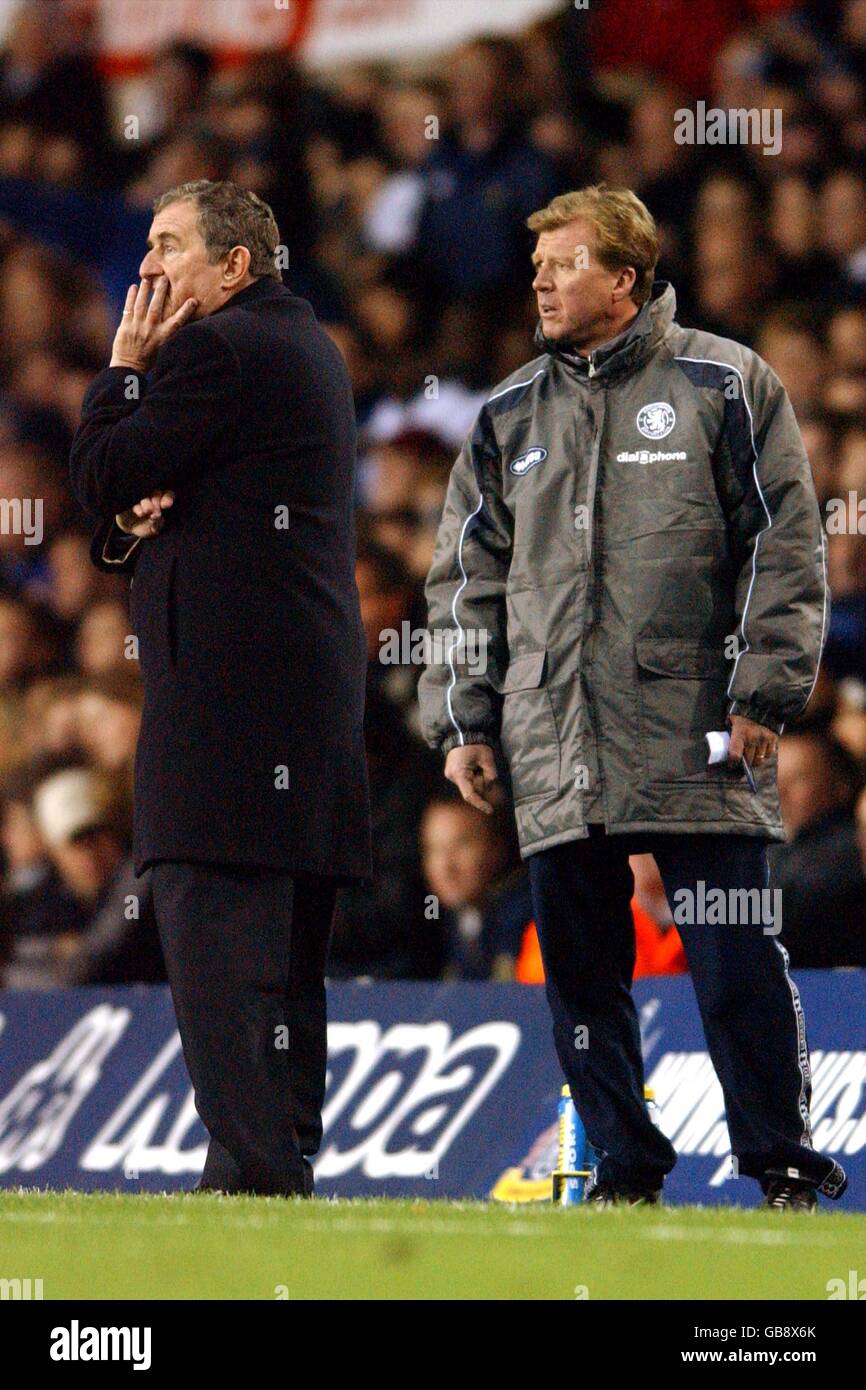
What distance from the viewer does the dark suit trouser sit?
4754mm

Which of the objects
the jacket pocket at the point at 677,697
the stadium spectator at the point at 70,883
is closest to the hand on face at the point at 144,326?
the jacket pocket at the point at 677,697

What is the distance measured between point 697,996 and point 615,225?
176 cm

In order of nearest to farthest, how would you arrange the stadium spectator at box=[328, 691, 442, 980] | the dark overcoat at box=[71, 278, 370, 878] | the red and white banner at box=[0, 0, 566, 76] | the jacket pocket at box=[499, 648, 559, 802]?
the dark overcoat at box=[71, 278, 370, 878] < the jacket pocket at box=[499, 648, 559, 802] < the stadium spectator at box=[328, 691, 442, 980] < the red and white banner at box=[0, 0, 566, 76]

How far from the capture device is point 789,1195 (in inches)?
196

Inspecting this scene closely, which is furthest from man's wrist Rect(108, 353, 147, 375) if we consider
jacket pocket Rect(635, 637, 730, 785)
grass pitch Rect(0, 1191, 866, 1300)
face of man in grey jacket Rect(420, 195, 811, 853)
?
grass pitch Rect(0, 1191, 866, 1300)

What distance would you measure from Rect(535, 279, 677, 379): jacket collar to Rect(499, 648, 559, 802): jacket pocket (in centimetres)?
66

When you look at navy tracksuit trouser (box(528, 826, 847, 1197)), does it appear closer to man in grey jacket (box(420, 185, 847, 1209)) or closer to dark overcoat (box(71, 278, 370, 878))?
man in grey jacket (box(420, 185, 847, 1209))

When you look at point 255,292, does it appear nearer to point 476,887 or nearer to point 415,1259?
point 415,1259

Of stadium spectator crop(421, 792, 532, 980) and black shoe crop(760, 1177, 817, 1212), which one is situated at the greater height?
stadium spectator crop(421, 792, 532, 980)

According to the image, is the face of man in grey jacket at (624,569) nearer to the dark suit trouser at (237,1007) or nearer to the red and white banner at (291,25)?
the dark suit trouser at (237,1007)

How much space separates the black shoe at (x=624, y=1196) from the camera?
16.9ft

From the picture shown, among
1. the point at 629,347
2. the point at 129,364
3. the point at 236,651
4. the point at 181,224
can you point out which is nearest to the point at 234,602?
the point at 236,651

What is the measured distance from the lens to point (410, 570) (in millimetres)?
9680

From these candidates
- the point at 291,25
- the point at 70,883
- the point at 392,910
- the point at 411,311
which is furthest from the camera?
the point at 291,25
